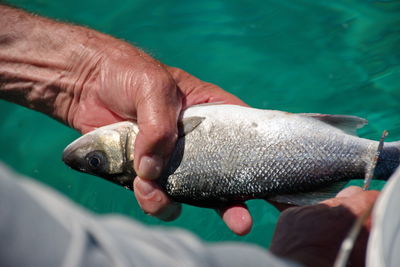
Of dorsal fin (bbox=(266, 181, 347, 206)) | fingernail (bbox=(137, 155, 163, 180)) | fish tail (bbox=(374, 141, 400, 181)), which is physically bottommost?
fingernail (bbox=(137, 155, 163, 180))

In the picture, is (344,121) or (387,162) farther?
(344,121)

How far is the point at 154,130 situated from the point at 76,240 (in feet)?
5.15

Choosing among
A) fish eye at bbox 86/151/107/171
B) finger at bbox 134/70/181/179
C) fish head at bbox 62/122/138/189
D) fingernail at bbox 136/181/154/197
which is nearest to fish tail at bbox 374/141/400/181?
finger at bbox 134/70/181/179

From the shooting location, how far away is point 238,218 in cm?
247

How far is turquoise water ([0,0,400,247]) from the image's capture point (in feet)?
14.1

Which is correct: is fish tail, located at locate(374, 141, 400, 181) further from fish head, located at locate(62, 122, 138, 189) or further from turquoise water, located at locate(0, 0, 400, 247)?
turquoise water, located at locate(0, 0, 400, 247)

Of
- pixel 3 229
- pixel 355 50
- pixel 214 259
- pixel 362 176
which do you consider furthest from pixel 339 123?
pixel 355 50

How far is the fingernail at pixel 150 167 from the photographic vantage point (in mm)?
2314

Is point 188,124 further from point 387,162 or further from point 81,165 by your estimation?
point 387,162

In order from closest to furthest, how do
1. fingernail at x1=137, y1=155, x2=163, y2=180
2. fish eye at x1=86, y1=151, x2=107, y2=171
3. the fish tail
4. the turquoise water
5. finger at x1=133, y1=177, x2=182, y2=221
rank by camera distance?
the fish tail → fingernail at x1=137, y1=155, x2=163, y2=180 → finger at x1=133, y1=177, x2=182, y2=221 → fish eye at x1=86, y1=151, x2=107, y2=171 → the turquoise water

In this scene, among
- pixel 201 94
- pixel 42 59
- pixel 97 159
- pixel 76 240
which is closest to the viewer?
pixel 76 240

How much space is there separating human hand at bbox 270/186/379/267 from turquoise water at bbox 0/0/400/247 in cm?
208

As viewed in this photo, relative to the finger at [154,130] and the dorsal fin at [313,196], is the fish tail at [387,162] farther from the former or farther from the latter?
the finger at [154,130]

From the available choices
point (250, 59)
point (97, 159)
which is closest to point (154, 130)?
point (97, 159)
